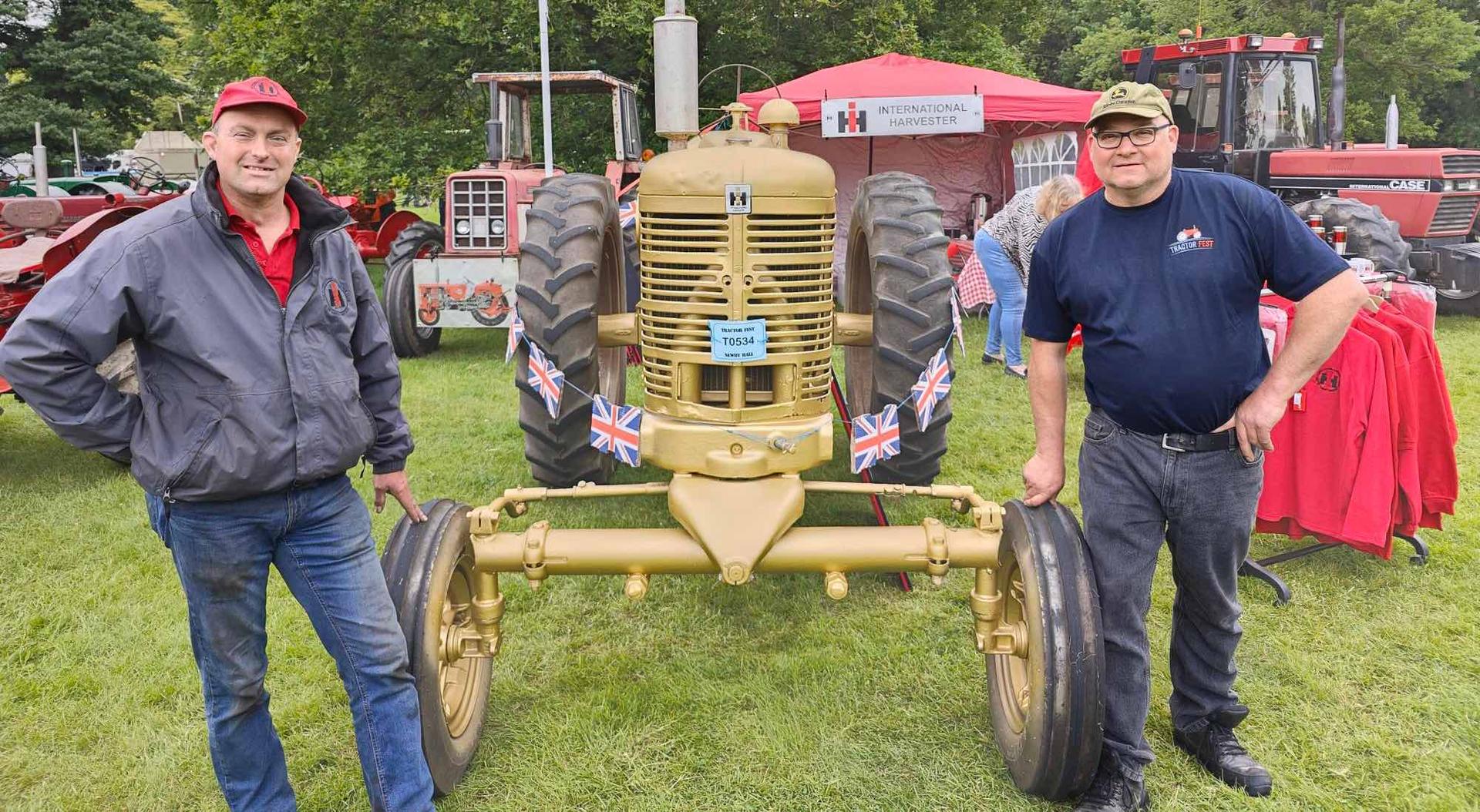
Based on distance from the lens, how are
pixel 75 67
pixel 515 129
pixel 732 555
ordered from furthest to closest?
pixel 75 67, pixel 515 129, pixel 732 555

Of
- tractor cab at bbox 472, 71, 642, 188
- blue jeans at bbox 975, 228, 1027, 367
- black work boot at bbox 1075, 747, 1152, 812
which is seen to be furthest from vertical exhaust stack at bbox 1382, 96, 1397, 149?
black work boot at bbox 1075, 747, 1152, 812

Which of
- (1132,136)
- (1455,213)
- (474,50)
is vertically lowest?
(1132,136)

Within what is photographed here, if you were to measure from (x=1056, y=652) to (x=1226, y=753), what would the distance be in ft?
2.56

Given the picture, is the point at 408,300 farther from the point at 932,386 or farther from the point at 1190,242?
the point at 1190,242

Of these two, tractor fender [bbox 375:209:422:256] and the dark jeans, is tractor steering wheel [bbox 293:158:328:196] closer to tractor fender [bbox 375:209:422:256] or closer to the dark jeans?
tractor fender [bbox 375:209:422:256]

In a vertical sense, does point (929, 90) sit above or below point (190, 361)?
above

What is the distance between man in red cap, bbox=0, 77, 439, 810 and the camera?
7.38ft

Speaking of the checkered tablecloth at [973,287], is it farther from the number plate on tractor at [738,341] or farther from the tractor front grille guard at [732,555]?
the tractor front grille guard at [732,555]

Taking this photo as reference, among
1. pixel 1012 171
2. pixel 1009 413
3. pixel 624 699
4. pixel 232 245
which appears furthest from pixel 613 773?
pixel 1012 171

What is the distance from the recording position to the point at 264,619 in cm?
262

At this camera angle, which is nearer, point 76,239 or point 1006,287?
point 76,239

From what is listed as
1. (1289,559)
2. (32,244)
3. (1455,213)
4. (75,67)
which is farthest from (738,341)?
(75,67)

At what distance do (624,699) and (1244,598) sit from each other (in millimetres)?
2590

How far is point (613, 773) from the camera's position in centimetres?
315
